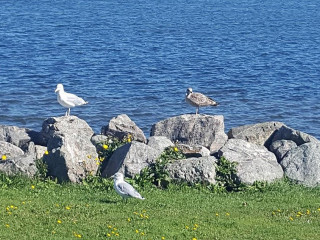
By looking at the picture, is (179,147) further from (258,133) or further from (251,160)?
(258,133)

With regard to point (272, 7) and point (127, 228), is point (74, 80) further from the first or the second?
point (272, 7)

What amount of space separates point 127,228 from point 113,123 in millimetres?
7836

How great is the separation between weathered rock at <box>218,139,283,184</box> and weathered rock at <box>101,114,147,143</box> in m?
2.65

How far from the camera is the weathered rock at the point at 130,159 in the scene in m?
18.9

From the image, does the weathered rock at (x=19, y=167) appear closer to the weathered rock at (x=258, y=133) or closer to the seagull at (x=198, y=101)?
the weathered rock at (x=258, y=133)

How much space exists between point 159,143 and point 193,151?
99 centimetres

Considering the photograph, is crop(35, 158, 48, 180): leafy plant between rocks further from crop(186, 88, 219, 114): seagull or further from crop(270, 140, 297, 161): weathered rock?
crop(186, 88, 219, 114): seagull

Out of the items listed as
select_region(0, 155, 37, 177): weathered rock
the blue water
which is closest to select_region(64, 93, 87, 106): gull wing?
select_region(0, 155, 37, 177): weathered rock

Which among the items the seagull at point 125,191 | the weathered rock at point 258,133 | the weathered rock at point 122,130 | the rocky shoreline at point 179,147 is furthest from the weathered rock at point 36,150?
the weathered rock at point 258,133

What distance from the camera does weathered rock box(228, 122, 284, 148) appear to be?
22.3m

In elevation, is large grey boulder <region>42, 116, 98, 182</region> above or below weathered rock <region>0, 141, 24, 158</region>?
above

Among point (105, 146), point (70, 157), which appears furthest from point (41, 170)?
point (105, 146)

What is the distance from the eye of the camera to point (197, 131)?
867 inches

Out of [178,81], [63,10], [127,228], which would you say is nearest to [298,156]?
[127,228]
